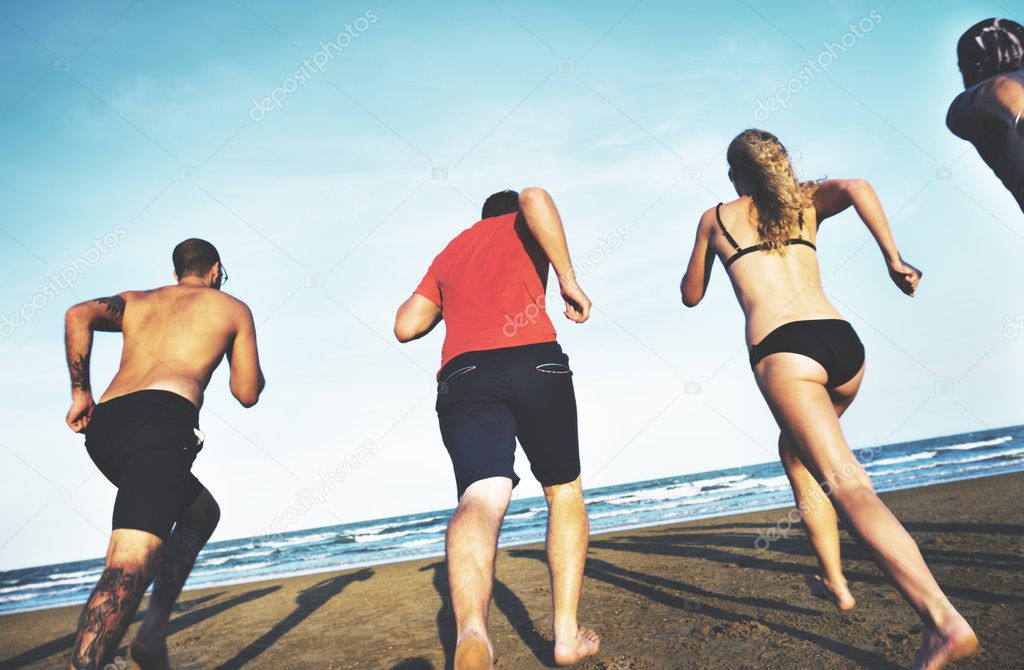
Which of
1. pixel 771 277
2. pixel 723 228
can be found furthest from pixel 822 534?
pixel 723 228

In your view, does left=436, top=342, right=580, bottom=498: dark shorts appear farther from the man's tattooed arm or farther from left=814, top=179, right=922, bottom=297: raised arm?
the man's tattooed arm

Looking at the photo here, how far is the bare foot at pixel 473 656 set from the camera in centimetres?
166

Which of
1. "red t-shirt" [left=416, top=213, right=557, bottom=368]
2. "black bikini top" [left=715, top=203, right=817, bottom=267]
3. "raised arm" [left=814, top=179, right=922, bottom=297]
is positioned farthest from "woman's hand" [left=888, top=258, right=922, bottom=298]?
"red t-shirt" [left=416, top=213, right=557, bottom=368]

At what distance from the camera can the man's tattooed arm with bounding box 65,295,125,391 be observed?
269 cm

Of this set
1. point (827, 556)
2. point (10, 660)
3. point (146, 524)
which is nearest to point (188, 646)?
point (10, 660)

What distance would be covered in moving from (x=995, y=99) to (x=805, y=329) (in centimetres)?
105

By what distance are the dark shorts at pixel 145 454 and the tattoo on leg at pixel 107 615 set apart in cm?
18

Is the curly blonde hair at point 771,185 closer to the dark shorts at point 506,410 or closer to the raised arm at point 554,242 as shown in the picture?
the raised arm at point 554,242

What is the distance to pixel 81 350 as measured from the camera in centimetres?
270

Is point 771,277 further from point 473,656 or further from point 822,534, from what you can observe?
point 473,656

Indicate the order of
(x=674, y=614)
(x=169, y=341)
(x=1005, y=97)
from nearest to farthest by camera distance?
(x=1005, y=97) → (x=169, y=341) → (x=674, y=614)

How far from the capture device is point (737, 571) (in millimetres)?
4547

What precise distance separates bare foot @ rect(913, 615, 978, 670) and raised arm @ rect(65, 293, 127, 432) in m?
3.20

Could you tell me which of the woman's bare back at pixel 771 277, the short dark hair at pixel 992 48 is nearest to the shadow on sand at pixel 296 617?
the woman's bare back at pixel 771 277
